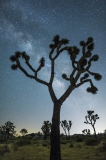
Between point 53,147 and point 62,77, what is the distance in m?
6.55

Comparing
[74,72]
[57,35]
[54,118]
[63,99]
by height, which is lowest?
[54,118]

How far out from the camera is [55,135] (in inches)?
392

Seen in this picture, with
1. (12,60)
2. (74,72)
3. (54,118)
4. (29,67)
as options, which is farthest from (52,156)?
(12,60)

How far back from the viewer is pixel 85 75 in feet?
43.3

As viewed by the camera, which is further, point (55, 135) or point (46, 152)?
point (46, 152)

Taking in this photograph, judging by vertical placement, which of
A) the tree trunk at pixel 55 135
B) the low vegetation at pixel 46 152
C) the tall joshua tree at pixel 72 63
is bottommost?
the low vegetation at pixel 46 152

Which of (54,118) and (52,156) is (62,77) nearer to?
(54,118)

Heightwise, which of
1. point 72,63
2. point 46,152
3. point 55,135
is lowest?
point 46,152

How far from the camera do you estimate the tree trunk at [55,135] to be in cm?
933

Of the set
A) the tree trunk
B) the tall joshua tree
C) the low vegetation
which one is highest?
the tall joshua tree

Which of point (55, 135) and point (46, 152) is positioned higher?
point (55, 135)

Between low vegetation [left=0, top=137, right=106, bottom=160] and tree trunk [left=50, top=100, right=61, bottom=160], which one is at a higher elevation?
tree trunk [left=50, top=100, right=61, bottom=160]

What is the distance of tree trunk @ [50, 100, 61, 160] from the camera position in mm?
9328

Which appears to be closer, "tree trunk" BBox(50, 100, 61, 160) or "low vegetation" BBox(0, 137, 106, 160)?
"tree trunk" BBox(50, 100, 61, 160)
